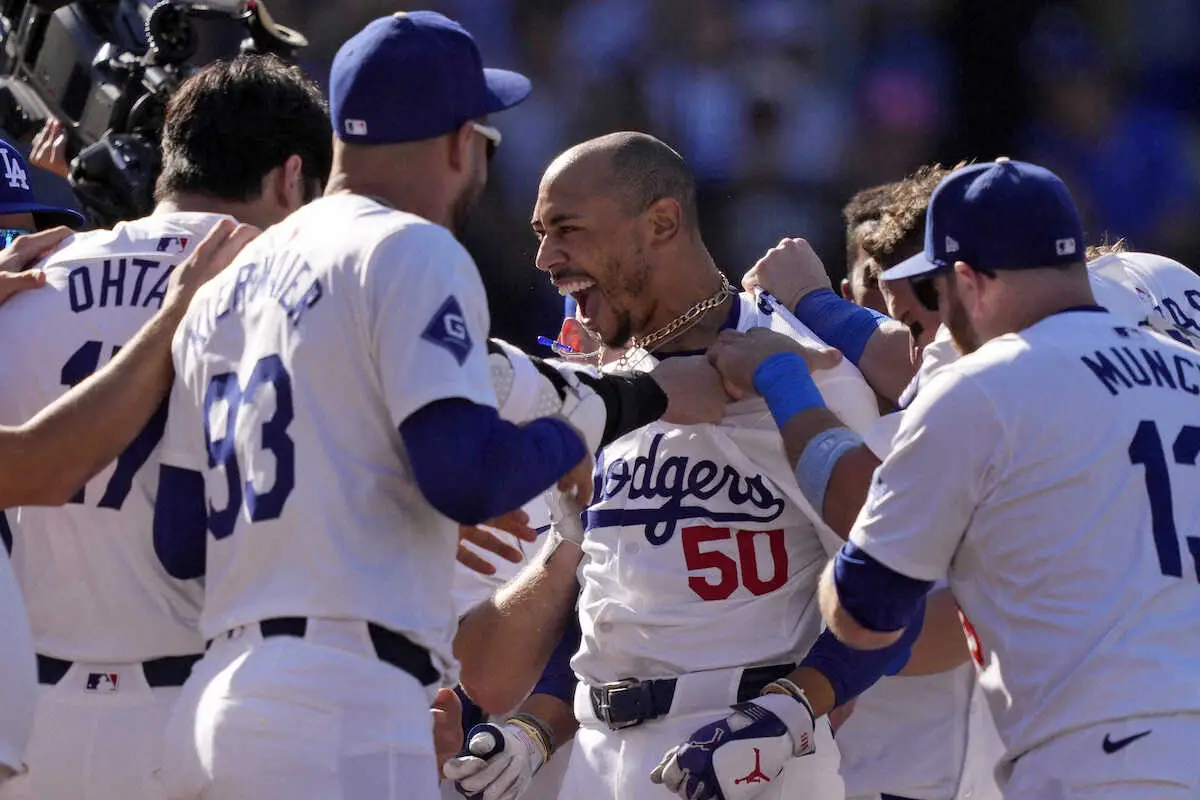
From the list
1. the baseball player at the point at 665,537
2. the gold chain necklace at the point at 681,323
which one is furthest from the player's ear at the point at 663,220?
the gold chain necklace at the point at 681,323

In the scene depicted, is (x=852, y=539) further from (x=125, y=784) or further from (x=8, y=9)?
(x=8, y=9)

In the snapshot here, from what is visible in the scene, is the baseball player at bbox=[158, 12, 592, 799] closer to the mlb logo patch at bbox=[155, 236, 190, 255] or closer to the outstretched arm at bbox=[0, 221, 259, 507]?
the outstretched arm at bbox=[0, 221, 259, 507]

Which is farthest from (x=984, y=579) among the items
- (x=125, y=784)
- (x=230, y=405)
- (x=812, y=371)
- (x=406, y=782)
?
(x=125, y=784)

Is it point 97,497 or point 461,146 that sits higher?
point 461,146

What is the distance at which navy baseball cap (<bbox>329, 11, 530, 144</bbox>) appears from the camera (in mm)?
2730

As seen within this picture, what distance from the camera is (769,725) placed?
324 cm

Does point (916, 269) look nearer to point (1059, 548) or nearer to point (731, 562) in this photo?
point (1059, 548)

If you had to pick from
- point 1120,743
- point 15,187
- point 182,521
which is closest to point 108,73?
point 15,187

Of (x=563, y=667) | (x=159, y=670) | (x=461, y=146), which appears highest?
(x=461, y=146)

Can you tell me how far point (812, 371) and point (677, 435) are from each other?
338 millimetres

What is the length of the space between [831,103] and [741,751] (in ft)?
19.4

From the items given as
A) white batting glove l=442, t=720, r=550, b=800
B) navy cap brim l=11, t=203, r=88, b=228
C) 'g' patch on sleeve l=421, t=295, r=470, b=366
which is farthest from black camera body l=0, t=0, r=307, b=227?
'g' patch on sleeve l=421, t=295, r=470, b=366

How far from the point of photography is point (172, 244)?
3100mm

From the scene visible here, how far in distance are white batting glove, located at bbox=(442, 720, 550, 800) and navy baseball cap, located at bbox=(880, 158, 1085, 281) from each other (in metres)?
1.51
